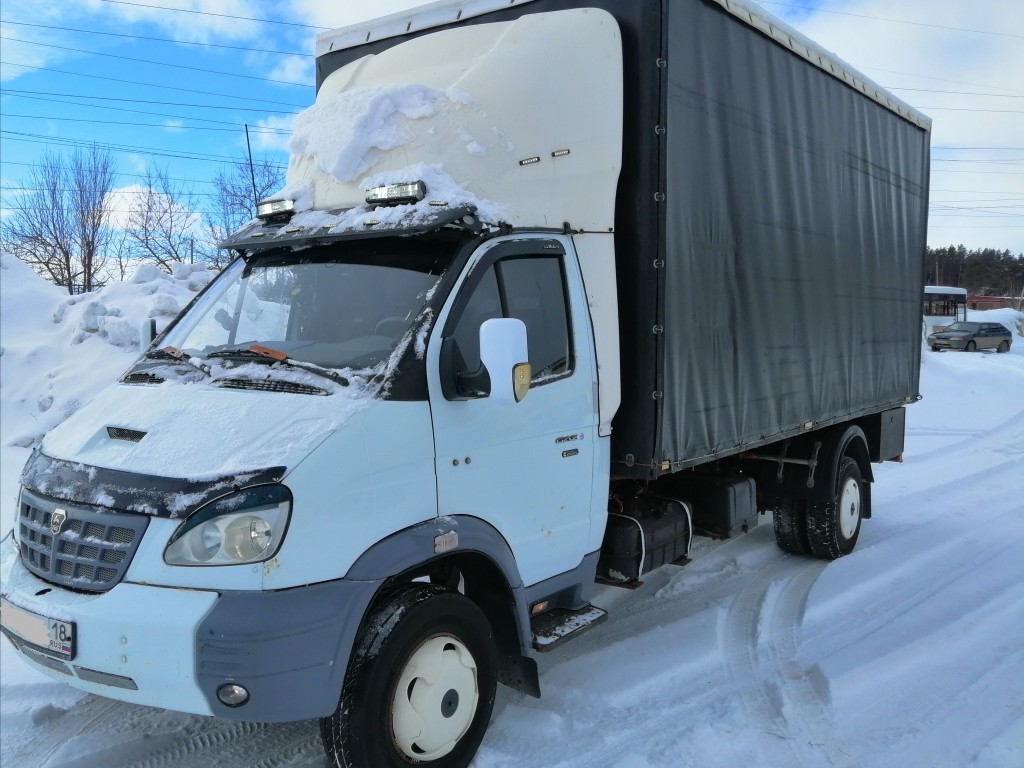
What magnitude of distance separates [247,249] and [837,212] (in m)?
4.52

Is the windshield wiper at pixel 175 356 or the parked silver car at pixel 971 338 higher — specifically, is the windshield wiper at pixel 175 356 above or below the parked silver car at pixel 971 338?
above

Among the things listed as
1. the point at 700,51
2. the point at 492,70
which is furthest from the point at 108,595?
the point at 700,51

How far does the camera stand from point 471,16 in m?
4.60

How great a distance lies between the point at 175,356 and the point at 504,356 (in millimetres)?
Answer: 1692

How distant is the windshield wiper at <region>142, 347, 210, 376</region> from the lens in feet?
11.7

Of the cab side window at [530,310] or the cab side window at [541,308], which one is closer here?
the cab side window at [530,310]

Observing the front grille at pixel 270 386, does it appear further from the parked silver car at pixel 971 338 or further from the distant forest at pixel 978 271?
the distant forest at pixel 978 271

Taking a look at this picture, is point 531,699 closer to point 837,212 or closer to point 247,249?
point 247,249

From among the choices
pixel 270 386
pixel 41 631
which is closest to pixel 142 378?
pixel 270 386

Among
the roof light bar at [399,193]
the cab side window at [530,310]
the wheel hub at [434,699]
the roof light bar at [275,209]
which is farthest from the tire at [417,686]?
the roof light bar at [275,209]

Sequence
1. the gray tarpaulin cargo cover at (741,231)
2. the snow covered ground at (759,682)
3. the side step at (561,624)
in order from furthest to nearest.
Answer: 1. the gray tarpaulin cargo cover at (741,231)
2. the side step at (561,624)
3. the snow covered ground at (759,682)

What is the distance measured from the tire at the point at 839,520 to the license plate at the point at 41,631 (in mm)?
5700

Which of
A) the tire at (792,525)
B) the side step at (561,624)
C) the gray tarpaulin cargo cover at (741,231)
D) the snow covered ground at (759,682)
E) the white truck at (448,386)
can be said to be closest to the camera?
the white truck at (448,386)

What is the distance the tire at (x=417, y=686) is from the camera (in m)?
3.05
